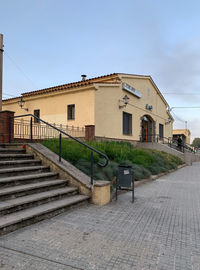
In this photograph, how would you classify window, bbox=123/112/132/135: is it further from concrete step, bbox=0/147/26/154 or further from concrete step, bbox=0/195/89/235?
concrete step, bbox=0/195/89/235

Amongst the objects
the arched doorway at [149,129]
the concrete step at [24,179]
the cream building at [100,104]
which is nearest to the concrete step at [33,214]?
the concrete step at [24,179]

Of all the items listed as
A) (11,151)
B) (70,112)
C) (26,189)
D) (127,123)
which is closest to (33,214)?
(26,189)

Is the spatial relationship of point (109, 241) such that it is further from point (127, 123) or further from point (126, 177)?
point (127, 123)

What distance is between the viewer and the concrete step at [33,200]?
3.70m

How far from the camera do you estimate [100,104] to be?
13727mm

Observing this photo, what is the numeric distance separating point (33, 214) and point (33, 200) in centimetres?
45

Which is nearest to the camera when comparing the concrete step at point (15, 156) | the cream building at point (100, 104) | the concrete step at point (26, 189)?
the concrete step at point (26, 189)

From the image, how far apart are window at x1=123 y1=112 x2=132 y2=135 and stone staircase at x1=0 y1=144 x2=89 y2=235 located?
11.3 meters

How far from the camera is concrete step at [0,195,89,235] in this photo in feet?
10.9

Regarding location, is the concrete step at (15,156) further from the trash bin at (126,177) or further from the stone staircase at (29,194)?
the trash bin at (126,177)

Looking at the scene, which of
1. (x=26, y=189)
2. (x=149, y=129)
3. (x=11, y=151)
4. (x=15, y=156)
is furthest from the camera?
(x=149, y=129)

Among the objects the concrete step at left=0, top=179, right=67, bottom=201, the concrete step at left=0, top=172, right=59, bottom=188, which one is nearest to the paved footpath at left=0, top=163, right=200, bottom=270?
the concrete step at left=0, top=179, right=67, bottom=201

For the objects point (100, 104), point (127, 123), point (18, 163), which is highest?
point (100, 104)

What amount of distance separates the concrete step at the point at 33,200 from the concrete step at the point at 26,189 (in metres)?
0.11
